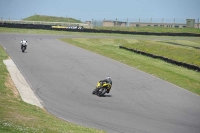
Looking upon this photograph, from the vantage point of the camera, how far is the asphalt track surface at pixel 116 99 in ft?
44.0

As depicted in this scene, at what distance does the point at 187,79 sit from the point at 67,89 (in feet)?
32.7

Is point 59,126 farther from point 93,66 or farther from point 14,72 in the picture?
point 93,66

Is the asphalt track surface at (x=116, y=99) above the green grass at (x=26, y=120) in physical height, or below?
below

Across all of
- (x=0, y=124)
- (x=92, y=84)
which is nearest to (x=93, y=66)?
(x=92, y=84)

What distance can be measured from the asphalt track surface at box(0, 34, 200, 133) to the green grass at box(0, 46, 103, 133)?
34.4 inches

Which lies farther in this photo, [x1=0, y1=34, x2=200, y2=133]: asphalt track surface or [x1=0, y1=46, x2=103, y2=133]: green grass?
[x1=0, y1=34, x2=200, y2=133]: asphalt track surface

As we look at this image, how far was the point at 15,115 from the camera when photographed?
475 inches

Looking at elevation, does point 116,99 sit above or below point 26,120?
below

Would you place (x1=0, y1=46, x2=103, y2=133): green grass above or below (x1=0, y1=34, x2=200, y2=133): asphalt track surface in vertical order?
above

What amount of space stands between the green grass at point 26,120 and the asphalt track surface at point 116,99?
0.87 m

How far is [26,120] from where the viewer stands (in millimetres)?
11734

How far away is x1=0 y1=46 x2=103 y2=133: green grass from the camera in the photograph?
10159 mm

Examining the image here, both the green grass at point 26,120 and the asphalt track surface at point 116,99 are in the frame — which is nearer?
the green grass at point 26,120

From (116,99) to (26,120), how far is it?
20.8 ft
